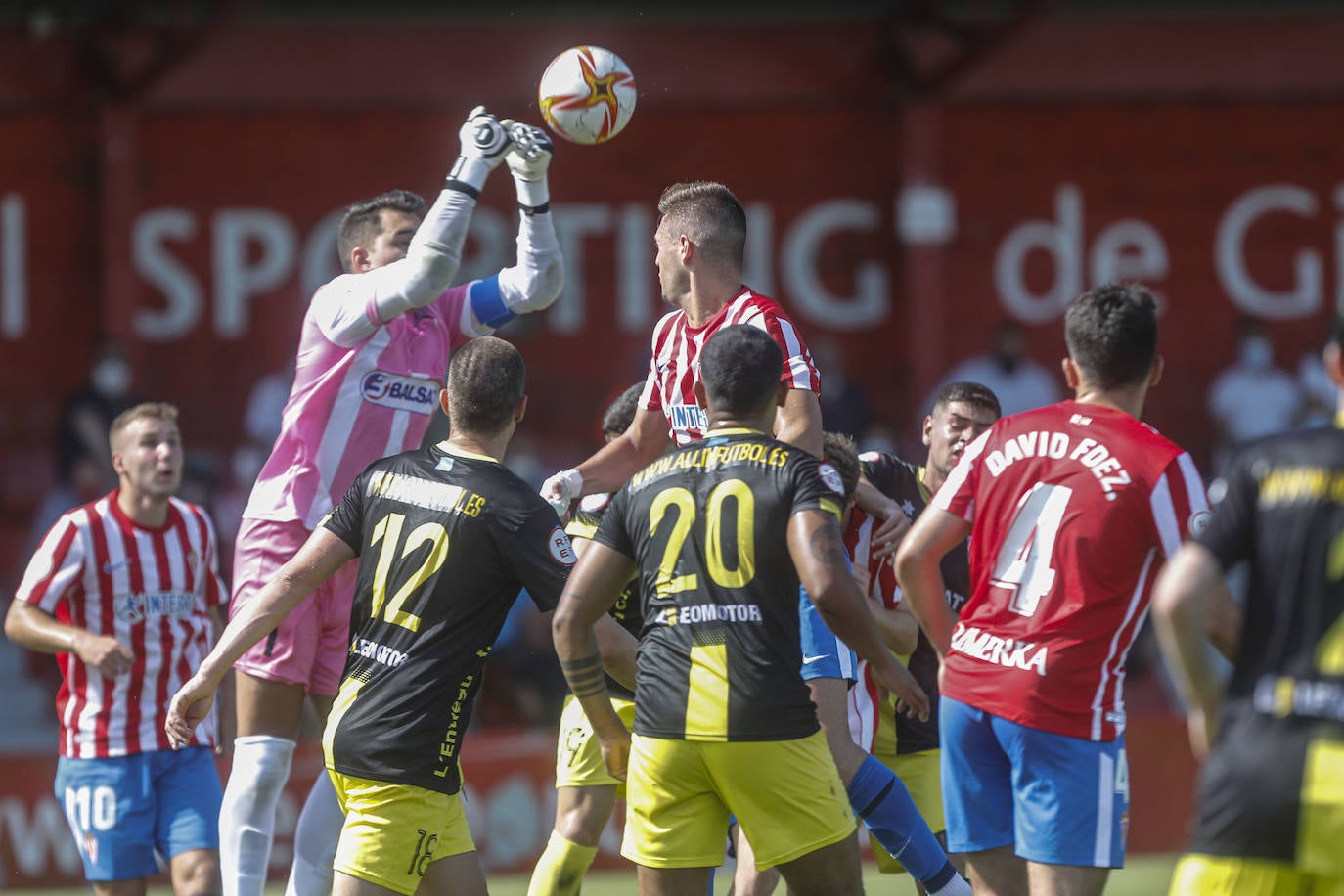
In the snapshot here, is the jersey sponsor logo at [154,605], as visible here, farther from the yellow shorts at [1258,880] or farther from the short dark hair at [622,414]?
the yellow shorts at [1258,880]

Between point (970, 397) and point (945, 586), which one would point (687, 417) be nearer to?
point (970, 397)

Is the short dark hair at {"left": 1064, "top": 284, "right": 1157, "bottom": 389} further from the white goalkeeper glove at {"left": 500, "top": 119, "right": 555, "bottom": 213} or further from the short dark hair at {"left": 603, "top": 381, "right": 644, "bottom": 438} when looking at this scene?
the short dark hair at {"left": 603, "top": 381, "right": 644, "bottom": 438}

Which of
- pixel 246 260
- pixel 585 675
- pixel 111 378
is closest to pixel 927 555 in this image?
pixel 585 675

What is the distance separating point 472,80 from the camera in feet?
52.8

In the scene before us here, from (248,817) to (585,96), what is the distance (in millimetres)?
2882

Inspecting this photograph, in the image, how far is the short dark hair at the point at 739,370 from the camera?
5.26m

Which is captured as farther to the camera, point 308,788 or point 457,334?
point 308,788

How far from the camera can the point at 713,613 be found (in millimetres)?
5148

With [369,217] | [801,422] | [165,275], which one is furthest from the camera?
[165,275]

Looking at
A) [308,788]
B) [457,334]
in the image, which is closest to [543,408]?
[308,788]

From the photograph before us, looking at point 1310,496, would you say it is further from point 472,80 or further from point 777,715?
point 472,80

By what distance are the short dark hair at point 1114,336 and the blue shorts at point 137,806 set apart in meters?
3.89

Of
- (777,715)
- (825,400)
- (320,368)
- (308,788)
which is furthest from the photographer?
(825,400)

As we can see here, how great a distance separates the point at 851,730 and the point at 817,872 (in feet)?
5.77
